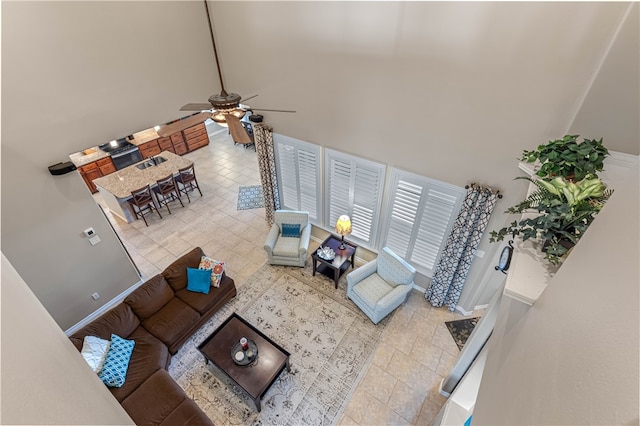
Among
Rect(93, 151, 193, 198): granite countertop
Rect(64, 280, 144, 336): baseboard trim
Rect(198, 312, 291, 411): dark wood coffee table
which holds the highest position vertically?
Rect(93, 151, 193, 198): granite countertop

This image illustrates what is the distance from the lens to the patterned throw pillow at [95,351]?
381 centimetres

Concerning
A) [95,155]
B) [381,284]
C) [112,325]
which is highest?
[95,155]

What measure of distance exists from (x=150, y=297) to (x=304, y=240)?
2874 millimetres

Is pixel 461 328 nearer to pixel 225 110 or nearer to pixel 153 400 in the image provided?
pixel 153 400

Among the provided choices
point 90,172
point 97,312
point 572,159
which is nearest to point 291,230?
point 97,312

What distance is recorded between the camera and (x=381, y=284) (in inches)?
211

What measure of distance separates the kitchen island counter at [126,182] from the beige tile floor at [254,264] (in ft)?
1.34

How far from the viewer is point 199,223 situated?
7777 millimetres

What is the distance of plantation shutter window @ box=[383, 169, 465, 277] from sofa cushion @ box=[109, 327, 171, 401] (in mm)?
4072

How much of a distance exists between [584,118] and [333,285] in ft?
14.6

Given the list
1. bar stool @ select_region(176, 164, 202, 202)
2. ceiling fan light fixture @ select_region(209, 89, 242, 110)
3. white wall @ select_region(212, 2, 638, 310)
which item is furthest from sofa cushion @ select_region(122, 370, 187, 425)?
bar stool @ select_region(176, 164, 202, 202)

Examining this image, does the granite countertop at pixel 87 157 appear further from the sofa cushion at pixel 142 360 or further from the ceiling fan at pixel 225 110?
the ceiling fan at pixel 225 110

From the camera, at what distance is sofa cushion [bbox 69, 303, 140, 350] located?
166 inches

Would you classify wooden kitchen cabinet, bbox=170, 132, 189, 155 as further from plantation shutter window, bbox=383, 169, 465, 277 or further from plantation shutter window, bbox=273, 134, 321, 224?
plantation shutter window, bbox=383, 169, 465, 277
